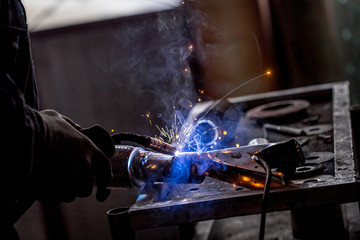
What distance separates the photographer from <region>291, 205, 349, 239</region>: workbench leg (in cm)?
227

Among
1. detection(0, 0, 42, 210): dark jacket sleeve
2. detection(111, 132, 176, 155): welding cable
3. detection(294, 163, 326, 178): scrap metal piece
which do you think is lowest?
detection(294, 163, 326, 178): scrap metal piece

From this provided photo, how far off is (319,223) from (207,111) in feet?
3.57

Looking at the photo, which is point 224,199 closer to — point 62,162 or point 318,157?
point 62,162

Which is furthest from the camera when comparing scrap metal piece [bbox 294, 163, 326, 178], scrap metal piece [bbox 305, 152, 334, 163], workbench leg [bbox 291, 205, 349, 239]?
workbench leg [bbox 291, 205, 349, 239]

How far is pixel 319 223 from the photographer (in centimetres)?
232

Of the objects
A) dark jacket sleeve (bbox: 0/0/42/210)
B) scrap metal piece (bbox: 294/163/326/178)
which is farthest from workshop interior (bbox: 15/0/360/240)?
dark jacket sleeve (bbox: 0/0/42/210)

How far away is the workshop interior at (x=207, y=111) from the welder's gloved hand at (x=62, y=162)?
0.62ft

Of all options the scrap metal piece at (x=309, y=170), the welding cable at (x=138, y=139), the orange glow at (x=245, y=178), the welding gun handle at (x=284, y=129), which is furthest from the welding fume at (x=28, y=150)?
the welding gun handle at (x=284, y=129)

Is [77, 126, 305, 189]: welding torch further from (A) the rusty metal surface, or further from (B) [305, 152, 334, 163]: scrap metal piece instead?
(B) [305, 152, 334, 163]: scrap metal piece

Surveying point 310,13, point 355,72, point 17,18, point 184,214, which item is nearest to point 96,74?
point 17,18

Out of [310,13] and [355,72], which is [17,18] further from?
[355,72]

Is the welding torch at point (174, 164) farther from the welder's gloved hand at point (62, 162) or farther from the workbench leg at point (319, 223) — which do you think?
the workbench leg at point (319, 223)

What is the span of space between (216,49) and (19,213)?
386 centimetres

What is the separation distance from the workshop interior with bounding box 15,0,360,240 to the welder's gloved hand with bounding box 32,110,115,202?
0.19 meters
